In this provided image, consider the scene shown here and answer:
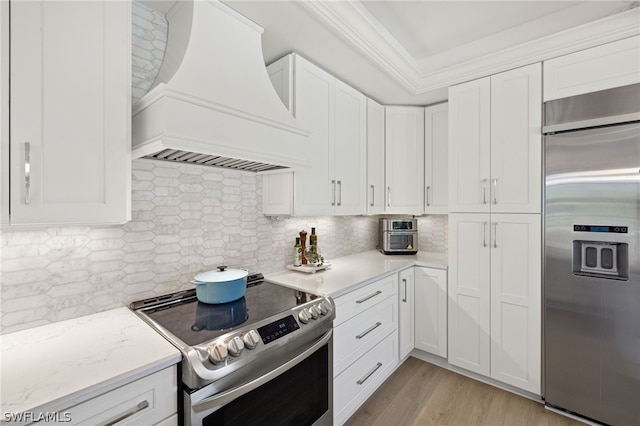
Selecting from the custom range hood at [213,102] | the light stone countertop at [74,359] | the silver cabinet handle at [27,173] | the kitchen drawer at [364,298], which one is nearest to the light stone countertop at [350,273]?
the kitchen drawer at [364,298]

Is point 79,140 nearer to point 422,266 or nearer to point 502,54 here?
point 422,266

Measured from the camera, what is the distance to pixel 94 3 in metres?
1.11

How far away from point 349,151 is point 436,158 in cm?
106

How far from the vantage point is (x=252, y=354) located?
3.79 ft

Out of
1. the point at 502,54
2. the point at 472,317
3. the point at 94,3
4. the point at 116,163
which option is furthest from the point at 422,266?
the point at 94,3

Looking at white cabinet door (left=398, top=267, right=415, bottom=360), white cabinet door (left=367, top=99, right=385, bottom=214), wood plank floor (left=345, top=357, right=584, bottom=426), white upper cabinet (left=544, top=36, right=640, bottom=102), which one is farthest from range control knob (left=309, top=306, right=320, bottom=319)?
white upper cabinet (left=544, top=36, right=640, bottom=102)

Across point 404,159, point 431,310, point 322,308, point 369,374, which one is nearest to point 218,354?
point 322,308

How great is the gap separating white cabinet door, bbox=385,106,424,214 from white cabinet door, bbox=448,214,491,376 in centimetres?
53

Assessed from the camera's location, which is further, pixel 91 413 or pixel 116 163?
pixel 116 163

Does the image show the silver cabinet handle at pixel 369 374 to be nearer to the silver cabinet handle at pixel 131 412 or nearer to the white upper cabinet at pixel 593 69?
the silver cabinet handle at pixel 131 412

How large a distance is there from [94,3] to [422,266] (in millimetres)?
2711

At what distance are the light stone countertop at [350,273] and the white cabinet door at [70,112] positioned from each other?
1102mm

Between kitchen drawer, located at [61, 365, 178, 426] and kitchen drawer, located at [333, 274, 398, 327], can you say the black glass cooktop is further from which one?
kitchen drawer, located at [333, 274, 398, 327]

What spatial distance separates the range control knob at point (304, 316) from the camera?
1427 millimetres
